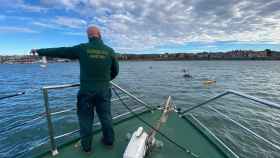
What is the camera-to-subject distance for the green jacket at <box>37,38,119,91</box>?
8.74 feet

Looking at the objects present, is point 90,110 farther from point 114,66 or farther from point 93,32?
point 93,32

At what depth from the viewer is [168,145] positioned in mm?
3146

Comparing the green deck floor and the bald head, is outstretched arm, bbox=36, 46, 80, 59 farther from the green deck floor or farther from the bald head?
the green deck floor

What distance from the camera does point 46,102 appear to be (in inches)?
106

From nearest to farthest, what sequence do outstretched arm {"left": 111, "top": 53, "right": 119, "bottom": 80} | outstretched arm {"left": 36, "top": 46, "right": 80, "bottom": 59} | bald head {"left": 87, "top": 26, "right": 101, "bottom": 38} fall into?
outstretched arm {"left": 36, "top": 46, "right": 80, "bottom": 59}
bald head {"left": 87, "top": 26, "right": 101, "bottom": 38}
outstretched arm {"left": 111, "top": 53, "right": 119, "bottom": 80}

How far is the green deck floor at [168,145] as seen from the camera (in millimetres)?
2857

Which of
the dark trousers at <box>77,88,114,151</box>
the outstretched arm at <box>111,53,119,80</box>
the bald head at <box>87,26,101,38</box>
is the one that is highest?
the bald head at <box>87,26,101,38</box>

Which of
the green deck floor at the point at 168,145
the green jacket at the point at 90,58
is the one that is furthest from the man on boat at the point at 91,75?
the green deck floor at the point at 168,145

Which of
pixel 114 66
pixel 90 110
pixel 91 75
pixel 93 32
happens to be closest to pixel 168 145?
pixel 90 110

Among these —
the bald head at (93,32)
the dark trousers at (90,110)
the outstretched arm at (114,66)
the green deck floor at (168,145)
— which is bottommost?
the green deck floor at (168,145)

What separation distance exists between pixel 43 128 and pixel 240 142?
23.5 ft

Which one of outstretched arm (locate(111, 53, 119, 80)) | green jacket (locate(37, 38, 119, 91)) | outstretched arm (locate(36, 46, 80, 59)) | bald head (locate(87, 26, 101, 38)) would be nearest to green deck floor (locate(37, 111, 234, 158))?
green jacket (locate(37, 38, 119, 91))

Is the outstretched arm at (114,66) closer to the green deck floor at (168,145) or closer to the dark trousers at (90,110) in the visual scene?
the dark trousers at (90,110)

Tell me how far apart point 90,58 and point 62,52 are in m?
0.36
